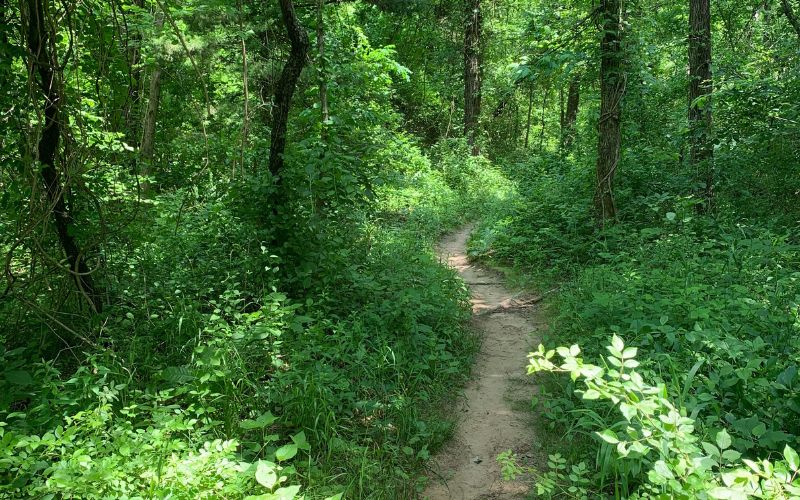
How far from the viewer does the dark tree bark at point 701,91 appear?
24.2 feet

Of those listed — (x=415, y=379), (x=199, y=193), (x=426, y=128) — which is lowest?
(x=415, y=379)

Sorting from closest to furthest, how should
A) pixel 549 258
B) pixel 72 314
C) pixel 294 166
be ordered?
1. pixel 72 314
2. pixel 294 166
3. pixel 549 258

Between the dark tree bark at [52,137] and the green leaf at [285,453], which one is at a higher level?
the dark tree bark at [52,137]

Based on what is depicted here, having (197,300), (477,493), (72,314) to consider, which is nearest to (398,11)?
(197,300)

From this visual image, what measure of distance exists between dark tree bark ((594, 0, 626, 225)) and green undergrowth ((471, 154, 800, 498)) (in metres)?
0.50

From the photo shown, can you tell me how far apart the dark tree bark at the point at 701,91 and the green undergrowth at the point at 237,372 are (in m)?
4.28

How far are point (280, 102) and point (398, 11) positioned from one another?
5604mm

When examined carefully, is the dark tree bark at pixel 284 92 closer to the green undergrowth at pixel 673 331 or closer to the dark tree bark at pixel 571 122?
the green undergrowth at pixel 673 331

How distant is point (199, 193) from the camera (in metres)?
7.34

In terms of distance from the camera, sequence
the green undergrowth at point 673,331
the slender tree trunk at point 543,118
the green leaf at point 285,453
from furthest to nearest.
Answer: the slender tree trunk at point 543,118
the green undergrowth at point 673,331
the green leaf at point 285,453

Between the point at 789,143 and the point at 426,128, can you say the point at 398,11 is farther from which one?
the point at 426,128

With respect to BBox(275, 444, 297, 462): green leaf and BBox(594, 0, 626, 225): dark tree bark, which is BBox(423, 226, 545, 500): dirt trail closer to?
BBox(275, 444, 297, 462): green leaf

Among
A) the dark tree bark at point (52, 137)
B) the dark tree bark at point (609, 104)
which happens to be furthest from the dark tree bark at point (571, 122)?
the dark tree bark at point (52, 137)

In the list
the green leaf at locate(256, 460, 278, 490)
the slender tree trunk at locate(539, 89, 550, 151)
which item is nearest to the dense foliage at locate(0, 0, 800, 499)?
the green leaf at locate(256, 460, 278, 490)
